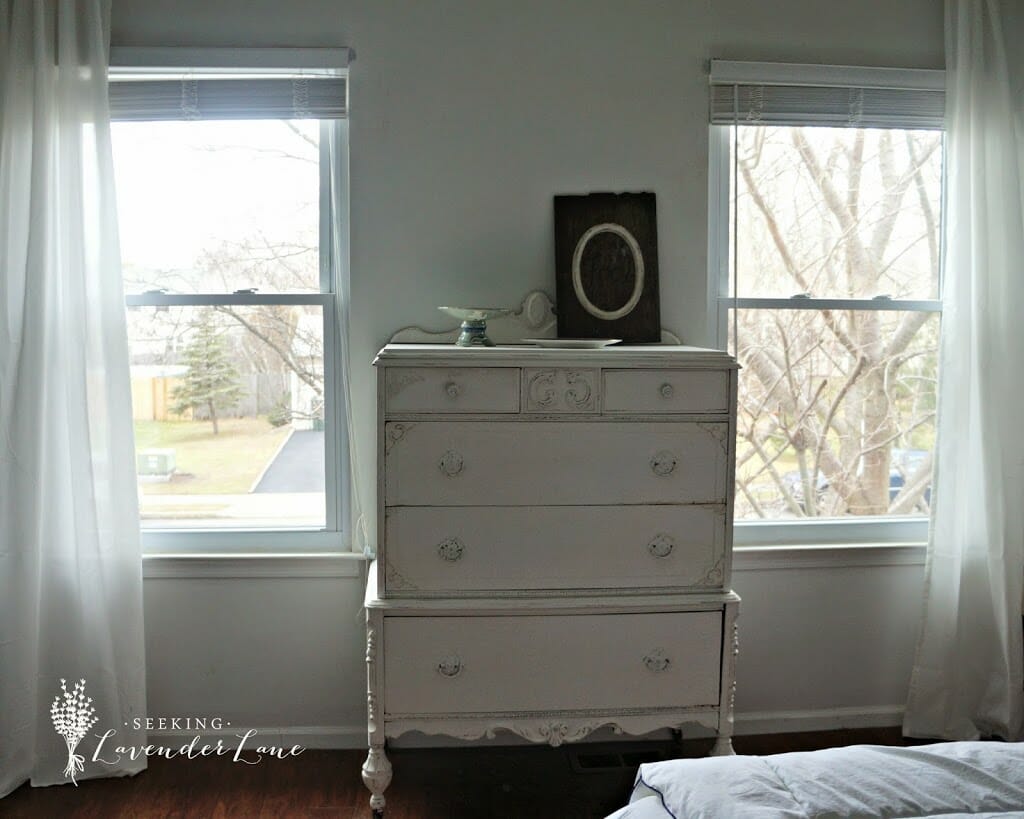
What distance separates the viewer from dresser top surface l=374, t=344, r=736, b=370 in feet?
7.31

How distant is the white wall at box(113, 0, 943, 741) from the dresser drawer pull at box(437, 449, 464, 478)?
57 centimetres

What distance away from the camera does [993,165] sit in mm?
2742

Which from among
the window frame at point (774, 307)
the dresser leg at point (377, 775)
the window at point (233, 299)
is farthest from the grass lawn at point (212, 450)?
the window frame at point (774, 307)

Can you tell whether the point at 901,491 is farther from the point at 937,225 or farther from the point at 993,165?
the point at 993,165

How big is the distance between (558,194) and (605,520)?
3.33 ft

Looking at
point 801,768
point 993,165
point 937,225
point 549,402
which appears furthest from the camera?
point 937,225

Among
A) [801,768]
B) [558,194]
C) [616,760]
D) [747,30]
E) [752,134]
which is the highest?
[747,30]

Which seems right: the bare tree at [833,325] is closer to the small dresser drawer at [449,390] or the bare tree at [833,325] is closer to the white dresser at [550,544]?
the white dresser at [550,544]

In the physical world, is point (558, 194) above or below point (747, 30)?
below

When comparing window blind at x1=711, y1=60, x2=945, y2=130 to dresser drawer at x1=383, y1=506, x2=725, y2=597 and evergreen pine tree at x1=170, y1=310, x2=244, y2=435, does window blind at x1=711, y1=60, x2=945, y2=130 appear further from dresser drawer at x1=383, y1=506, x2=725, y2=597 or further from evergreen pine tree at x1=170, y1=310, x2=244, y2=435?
evergreen pine tree at x1=170, y1=310, x2=244, y2=435

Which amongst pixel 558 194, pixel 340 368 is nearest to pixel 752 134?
pixel 558 194

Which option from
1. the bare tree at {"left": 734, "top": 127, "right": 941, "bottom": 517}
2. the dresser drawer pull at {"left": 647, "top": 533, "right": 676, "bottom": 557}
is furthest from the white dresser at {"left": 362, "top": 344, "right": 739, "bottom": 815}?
the bare tree at {"left": 734, "top": 127, "right": 941, "bottom": 517}

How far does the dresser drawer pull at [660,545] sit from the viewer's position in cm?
235

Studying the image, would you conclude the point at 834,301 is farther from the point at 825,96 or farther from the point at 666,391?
the point at 666,391
